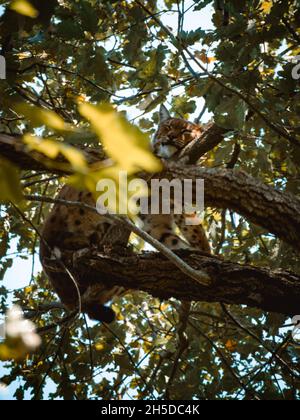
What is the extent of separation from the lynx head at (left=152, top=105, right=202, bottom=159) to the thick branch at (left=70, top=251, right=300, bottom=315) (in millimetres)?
2611

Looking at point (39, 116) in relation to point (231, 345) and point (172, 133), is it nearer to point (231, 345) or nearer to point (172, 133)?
point (231, 345)

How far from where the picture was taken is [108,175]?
0.82 meters

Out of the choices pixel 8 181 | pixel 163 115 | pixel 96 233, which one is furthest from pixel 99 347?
pixel 8 181

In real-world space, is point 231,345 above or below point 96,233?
below

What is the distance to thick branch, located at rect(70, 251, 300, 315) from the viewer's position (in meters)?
3.35

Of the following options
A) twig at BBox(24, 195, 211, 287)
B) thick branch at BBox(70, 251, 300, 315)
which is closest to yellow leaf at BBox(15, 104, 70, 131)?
twig at BBox(24, 195, 211, 287)

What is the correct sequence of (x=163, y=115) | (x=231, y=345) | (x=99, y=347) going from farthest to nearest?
(x=163, y=115), (x=231, y=345), (x=99, y=347)

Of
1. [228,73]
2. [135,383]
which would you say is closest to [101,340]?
[135,383]

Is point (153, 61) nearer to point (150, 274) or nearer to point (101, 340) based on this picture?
point (150, 274)

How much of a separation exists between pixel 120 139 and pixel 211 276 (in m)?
2.77

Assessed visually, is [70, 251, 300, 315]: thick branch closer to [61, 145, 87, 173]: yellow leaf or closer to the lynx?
the lynx

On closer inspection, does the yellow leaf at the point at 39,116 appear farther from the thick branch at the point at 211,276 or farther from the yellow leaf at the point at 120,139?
the thick branch at the point at 211,276

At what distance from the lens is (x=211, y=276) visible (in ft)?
11.1
